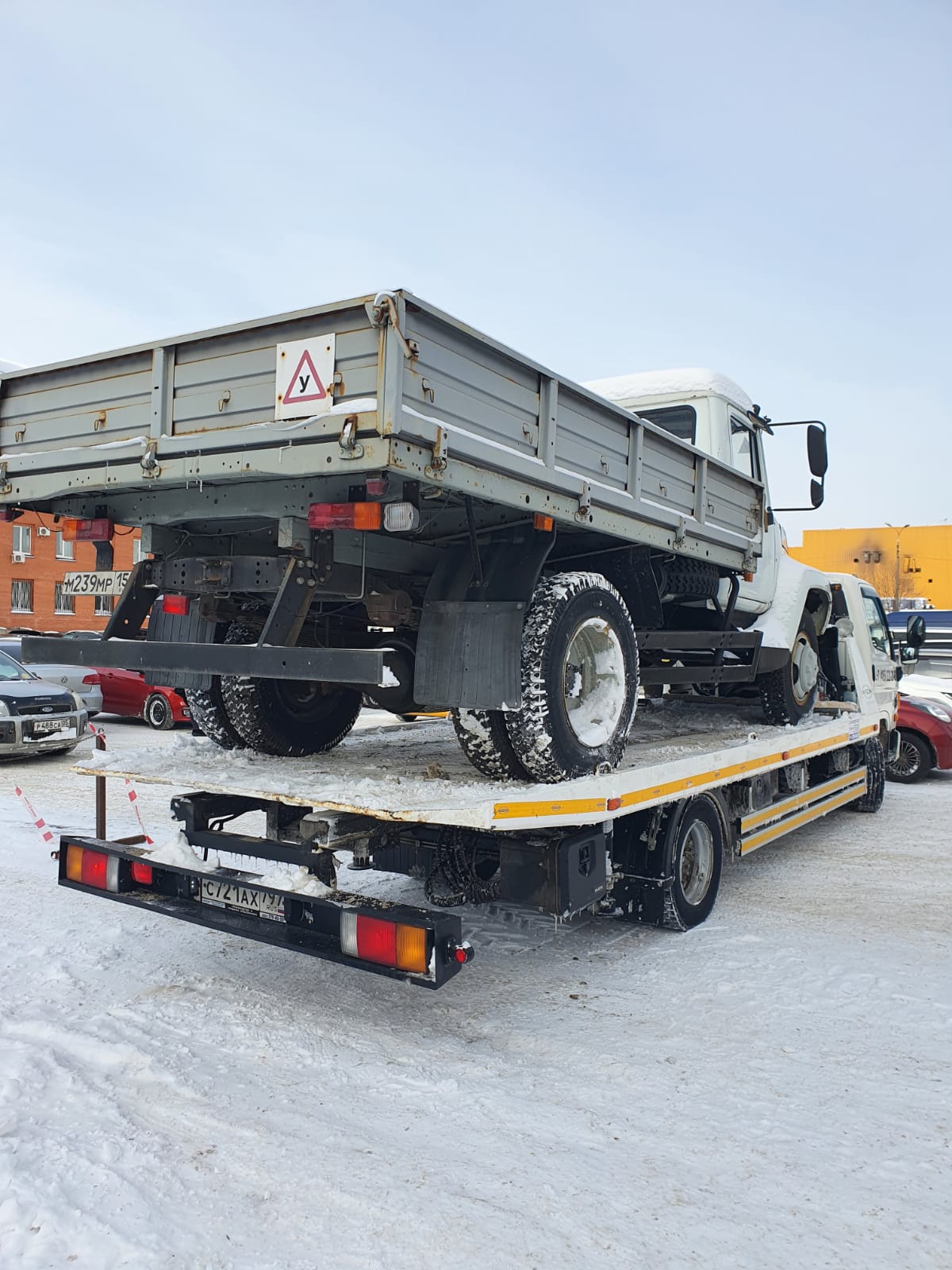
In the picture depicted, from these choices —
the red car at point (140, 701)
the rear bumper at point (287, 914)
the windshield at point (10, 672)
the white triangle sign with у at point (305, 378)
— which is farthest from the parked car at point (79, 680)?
the white triangle sign with у at point (305, 378)

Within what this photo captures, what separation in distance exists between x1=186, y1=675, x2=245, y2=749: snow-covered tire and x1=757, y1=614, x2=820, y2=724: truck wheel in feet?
12.2

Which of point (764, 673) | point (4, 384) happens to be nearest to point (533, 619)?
point (4, 384)

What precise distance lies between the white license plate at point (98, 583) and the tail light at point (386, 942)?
81.5 inches

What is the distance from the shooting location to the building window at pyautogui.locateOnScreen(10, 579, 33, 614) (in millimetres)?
32844

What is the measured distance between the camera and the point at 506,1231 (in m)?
2.45

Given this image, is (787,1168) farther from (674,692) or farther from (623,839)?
(674,692)

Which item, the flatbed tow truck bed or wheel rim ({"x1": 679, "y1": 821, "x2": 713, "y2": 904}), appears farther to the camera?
wheel rim ({"x1": 679, "y1": 821, "x2": 713, "y2": 904})

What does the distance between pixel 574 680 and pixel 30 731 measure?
335 inches

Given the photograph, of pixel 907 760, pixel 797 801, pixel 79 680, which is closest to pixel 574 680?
pixel 797 801

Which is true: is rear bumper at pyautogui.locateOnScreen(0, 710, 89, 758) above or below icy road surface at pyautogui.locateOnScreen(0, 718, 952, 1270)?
above

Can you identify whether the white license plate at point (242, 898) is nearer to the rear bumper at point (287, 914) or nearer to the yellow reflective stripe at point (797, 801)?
the rear bumper at point (287, 914)

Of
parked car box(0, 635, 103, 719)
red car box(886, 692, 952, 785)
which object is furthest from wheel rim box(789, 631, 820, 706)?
parked car box(0, 635, 103, 719)

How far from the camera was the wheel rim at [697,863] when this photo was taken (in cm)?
504

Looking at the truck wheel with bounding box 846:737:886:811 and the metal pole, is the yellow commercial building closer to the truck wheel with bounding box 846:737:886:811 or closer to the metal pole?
the truck wheel with bounding box 846:737:886:811
